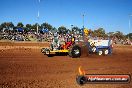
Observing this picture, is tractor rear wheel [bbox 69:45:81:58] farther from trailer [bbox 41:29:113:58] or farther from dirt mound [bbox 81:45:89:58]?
dirt mound [bbox 81:45:89:58]

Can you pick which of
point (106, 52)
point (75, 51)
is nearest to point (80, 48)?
point (75, 51)

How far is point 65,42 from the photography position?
18.8m

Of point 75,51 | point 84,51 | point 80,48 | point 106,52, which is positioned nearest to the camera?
point 75,51

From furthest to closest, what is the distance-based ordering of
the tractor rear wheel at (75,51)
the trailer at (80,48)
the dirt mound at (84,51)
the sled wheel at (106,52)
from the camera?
1. the sled wheel at (106,52)
2. the dirt mound at (84,51)
3. the trailer at (80,48)
4. the tractor rear wheel at (75,51)

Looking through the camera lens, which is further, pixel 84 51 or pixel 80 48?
pixel 84 51

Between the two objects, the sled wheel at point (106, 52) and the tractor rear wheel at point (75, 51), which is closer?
the tractor rear wheel at point (75, 51)

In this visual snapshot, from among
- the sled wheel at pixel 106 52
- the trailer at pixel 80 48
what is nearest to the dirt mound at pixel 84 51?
the trailer at pixel 80 48

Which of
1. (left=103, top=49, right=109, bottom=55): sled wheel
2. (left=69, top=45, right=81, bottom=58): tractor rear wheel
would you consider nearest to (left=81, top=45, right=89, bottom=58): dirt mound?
(left=69, top=45, right=81, bottom=58): tractor rear wheel

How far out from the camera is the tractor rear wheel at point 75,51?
58.7ft

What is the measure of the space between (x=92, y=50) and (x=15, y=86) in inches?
477

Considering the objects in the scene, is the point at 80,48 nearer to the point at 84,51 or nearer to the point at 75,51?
the point at 75,51

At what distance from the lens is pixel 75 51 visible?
1800cm

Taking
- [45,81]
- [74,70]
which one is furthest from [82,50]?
[45,81]

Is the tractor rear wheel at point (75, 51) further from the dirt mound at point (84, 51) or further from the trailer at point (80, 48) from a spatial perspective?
the dirt mound at point (84, 51)
